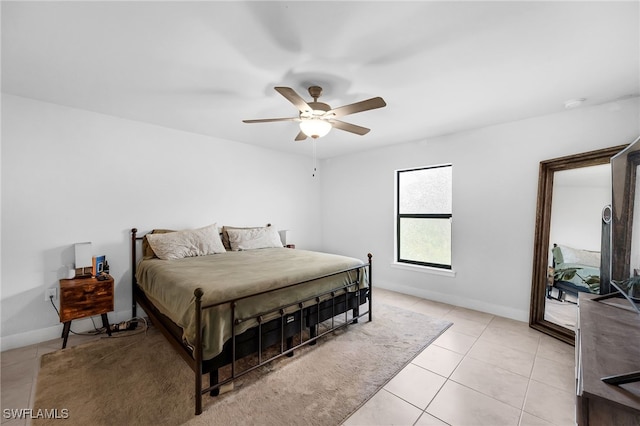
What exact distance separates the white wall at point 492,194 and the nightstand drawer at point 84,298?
12.1ft

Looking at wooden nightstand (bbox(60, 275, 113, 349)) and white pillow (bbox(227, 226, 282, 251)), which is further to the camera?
white pillow (bbox(227, 226, 282, 251))

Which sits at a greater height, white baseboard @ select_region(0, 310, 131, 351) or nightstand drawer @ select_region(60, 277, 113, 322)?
nightstand drawer @ select_region(60, 277, 113, 322)

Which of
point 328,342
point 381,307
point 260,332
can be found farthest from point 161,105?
point 381,307

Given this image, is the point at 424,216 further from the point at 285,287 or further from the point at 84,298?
the point at 84,298

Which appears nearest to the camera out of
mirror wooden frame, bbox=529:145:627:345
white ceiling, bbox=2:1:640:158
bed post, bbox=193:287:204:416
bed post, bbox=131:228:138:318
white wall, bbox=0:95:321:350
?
white ceiling, bbox=2:1:640:158

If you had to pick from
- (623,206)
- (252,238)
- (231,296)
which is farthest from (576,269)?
(252,238)

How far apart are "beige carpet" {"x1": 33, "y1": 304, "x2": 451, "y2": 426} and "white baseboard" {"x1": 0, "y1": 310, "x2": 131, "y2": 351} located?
383 mm

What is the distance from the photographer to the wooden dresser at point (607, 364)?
846mm

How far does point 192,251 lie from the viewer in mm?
3197

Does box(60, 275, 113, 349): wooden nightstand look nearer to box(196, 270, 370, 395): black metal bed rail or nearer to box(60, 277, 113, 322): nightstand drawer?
box(60, 277, 113, 322): nightstand drawer

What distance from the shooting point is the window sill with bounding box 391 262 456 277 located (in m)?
3.74

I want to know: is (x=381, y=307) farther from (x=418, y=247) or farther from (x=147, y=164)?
(x=147, y=164)

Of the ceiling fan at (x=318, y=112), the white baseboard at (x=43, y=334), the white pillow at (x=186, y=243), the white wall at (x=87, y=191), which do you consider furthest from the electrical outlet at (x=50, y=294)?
the ceiling fan at (x=318, y=112)

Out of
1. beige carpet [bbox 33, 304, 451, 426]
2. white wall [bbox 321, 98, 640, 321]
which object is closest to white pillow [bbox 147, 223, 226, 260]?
beige carpet [bbox 33, 304, 451, 426]
